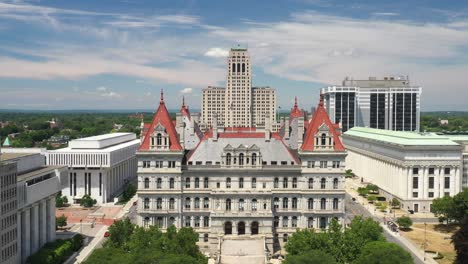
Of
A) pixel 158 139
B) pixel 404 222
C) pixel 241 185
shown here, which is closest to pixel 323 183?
pixel 241 185

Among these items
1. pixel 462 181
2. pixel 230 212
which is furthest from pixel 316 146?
pixel 462 181

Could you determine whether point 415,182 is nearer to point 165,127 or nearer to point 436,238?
point 436,238

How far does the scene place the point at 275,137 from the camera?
133 meters

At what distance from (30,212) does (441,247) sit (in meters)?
100

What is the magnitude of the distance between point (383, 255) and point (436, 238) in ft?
182

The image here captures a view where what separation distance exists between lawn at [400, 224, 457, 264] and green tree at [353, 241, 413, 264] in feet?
98.7

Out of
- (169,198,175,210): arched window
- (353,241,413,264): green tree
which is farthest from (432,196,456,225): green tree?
(169,198,175,210): arched window

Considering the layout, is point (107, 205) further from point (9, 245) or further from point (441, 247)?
point (441, 247)

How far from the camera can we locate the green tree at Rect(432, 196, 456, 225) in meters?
150

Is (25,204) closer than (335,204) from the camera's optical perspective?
Yes

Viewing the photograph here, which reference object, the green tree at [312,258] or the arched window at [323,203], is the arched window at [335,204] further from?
the green tree at [312,258]

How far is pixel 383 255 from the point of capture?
9356 centimetres

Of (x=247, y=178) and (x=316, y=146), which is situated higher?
(x=316, y=146)

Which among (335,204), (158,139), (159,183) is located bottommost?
(335,204)
